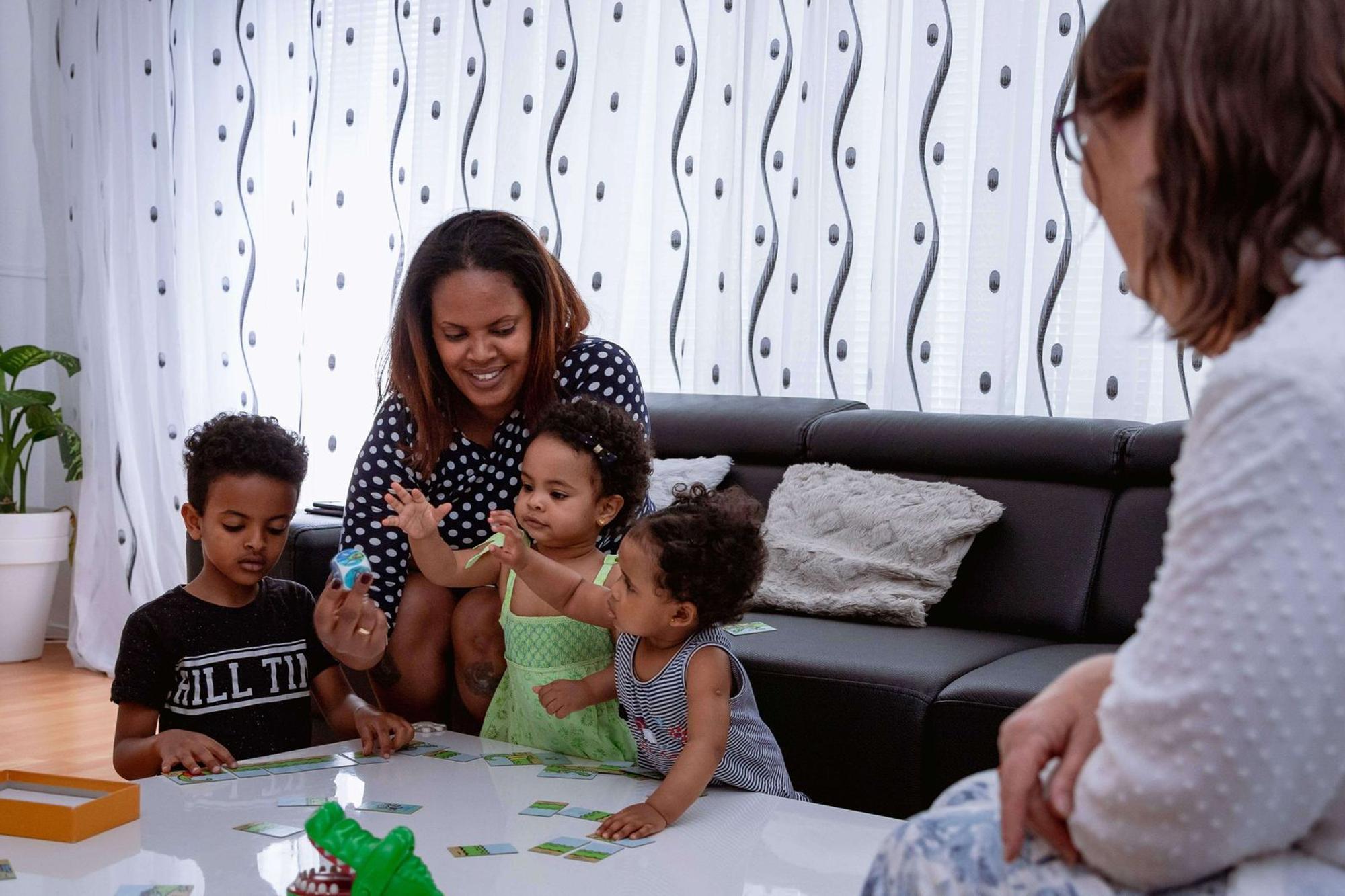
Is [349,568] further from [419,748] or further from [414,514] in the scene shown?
[419,748]

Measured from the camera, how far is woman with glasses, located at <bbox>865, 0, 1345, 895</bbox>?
595 mm

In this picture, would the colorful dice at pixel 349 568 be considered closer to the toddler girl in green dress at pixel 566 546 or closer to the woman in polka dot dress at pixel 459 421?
the toddler girl in green dress at pixel 566 546

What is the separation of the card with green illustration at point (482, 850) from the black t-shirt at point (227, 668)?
2.52ft

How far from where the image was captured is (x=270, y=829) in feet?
4.77

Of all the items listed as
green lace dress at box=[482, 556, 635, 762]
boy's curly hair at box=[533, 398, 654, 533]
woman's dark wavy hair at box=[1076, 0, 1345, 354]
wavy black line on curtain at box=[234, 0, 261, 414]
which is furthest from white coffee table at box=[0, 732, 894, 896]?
wavy black line on curtain at box=[234, 0, 261, 414]

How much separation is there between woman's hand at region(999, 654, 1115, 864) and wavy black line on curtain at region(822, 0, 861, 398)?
263cm

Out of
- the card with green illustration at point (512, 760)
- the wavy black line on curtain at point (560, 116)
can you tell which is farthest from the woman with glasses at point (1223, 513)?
the wavy black line on curtain at point (560, 116)

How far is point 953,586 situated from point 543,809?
1.37m

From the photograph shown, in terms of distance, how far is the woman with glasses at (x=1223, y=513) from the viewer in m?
0.60

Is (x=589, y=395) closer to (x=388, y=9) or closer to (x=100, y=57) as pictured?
(x=388, y=9)

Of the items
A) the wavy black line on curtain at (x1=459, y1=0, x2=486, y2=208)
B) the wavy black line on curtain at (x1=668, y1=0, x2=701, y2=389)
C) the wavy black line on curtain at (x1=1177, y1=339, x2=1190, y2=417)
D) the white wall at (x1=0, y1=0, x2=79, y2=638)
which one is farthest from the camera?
the white wall at (x1=0, y1=0, x2=79, y2=638)

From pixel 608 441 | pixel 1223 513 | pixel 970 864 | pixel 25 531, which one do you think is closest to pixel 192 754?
pixel 608 441

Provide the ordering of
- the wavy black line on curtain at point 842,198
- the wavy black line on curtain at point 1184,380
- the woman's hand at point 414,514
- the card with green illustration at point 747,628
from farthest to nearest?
the wavy black line on curtain at point 842,198 → the wavy black line on curtain at point 1184,380 → the card with green illustration at point 747,628 → the woman's hand at point 414,514

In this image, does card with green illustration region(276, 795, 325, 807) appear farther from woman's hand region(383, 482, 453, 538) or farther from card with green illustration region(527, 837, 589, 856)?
woman's hand region(383, 482, 453, 538)
